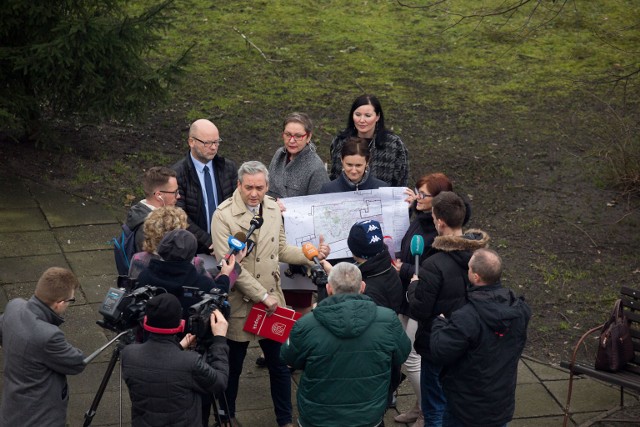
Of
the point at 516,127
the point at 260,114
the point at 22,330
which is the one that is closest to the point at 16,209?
the point at 260,114

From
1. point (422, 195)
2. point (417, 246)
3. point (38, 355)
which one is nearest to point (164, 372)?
point (38, 355)

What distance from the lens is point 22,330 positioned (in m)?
5.29

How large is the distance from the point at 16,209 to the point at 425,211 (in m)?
5.38

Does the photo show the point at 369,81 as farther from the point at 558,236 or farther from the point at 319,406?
the point at 319,406

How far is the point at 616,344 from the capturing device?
262 inches

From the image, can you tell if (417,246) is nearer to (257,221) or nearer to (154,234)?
(257,221)

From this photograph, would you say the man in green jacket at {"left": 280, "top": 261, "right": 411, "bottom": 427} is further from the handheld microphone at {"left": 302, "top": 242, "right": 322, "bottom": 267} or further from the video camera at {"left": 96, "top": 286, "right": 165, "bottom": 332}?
the handheld microphone at {"left": 302, "top": 242, "right": 322, "bottom": 267}

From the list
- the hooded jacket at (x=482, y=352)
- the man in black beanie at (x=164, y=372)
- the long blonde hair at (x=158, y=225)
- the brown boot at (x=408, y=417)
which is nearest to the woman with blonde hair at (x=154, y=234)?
the long blonde hair at (x=158, y=225)

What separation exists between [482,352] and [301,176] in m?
2.60

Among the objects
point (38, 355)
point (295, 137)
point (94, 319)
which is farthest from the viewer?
point (94, 319)

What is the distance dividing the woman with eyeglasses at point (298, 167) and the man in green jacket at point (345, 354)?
2263 millimetres

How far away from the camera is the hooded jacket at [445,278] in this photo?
234 inches

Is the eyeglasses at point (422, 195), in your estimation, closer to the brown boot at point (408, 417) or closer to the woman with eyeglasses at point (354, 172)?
the woman with eyeglasses at point (354, 172)

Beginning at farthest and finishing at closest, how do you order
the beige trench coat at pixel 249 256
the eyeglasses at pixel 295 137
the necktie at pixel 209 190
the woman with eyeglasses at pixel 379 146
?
the woman with eyeglasses at pixel 379 146 < the eyeglasses at pixel 295 137 < the necktie at pixel 209 190 < the beige trench coat at pixel 249 256
